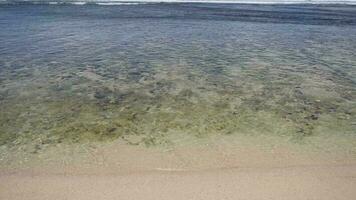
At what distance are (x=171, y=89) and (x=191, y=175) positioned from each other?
15.4 ft

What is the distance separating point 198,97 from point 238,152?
10.5ft

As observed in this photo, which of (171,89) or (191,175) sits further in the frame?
(171,89)

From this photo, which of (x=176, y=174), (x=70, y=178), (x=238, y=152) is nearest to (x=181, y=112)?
(x=238, y=152)

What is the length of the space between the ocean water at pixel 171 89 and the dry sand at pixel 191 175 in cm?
69

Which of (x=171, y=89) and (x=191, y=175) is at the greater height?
(x=171, y=89)

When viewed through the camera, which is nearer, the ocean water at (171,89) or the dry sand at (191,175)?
the dry sand at (191,175)

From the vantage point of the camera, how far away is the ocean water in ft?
24.5

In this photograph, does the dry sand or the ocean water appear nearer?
the dry sand

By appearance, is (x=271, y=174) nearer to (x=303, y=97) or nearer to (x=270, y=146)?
(x=270, y=146)

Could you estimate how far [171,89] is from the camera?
10.1 metres

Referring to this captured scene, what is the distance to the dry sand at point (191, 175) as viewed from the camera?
518cm

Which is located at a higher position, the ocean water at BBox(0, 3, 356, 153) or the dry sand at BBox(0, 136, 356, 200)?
the ocean water at BBox(0, 3, 356, 153)

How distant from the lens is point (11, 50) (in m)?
15.4

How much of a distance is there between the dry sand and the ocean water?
69 centimetres
